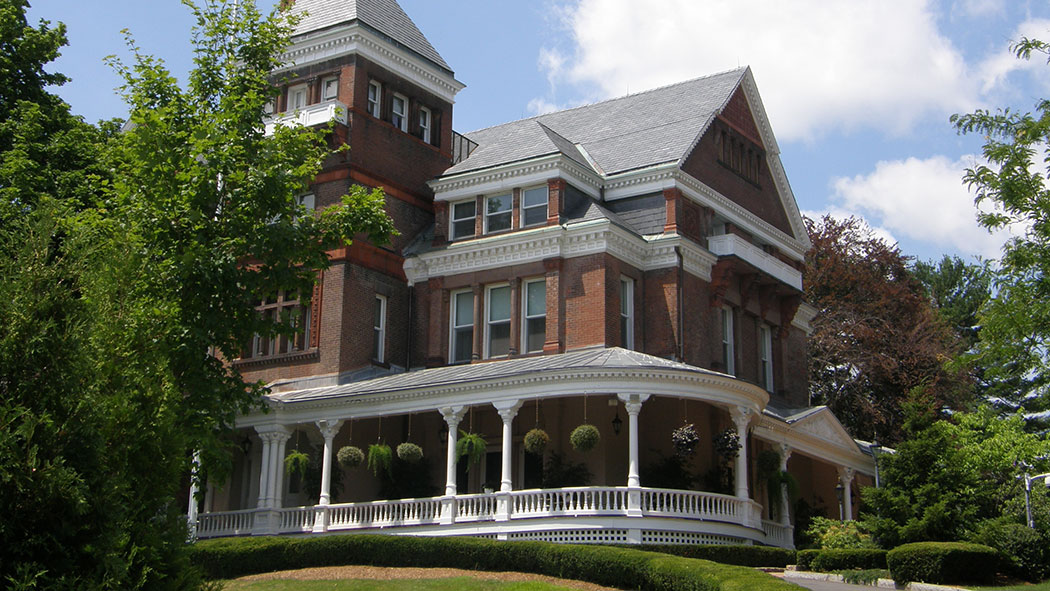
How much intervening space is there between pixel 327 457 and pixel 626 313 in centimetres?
988

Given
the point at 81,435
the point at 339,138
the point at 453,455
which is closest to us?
the point at 81,435

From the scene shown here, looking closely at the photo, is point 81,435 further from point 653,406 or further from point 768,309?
point 768,309

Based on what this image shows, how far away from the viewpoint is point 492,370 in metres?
31.3

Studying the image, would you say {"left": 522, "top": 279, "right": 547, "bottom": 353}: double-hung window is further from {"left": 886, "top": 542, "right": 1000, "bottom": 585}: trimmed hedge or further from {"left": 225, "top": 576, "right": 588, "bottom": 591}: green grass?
{"left": 886, "top": 542, "right": 1000, "bottom": 585}: trimmed hedge

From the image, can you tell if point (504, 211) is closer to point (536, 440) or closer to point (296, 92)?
point (296, 92)

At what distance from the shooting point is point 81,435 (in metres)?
12.5

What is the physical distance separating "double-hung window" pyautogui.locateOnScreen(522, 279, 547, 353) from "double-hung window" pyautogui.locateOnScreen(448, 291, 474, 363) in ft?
6.28

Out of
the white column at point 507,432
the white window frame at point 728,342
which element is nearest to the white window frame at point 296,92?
the white column at point 507,432

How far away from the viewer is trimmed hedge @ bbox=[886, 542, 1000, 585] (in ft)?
78.8

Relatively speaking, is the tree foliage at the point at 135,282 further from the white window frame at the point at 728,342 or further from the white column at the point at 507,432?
the white window frame at the point at 728,342

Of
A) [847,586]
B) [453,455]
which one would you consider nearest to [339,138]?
[453,455]

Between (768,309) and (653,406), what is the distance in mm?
8611

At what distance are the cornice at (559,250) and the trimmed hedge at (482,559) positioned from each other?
1143 centimetres

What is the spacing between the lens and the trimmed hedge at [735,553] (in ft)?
88.5
